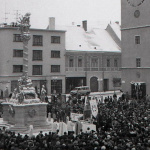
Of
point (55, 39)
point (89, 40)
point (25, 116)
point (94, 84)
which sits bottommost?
point (25, 116)

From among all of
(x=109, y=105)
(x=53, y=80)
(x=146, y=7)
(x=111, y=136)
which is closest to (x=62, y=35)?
(x=53, y=80)

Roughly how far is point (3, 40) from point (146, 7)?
20.8 metres

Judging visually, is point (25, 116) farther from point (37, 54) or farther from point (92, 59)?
point (92, 59)

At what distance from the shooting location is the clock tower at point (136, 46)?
43.8 meters

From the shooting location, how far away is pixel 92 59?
186 ft

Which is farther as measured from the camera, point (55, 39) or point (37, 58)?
point (55, 39)

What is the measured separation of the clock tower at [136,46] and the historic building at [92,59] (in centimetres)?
997

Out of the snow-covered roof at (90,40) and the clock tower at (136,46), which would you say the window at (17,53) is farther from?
the clock tower at (136,46)

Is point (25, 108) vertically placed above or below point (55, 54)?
below

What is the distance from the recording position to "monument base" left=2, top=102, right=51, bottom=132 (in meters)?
23.9

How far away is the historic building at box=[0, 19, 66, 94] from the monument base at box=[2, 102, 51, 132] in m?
23.1

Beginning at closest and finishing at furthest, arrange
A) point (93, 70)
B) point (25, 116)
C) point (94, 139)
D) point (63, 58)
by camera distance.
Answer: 1. point (94, 139)
2. point (25, 116)
3. point (63, 58)
4. point (93, 70)

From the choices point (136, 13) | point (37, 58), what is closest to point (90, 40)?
point (37, 58)

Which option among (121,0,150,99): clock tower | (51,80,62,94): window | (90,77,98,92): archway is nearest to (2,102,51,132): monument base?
(121,0,150,99): clock tower
